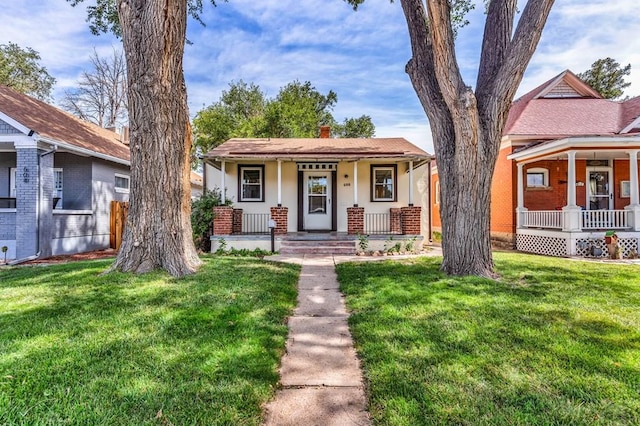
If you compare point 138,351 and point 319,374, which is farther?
point 138,351

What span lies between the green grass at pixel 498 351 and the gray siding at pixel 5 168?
1240 cm

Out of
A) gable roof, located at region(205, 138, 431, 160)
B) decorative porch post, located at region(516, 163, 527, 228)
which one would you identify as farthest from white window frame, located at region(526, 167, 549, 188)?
gable roof, located at region(205, 138, 431, 160)

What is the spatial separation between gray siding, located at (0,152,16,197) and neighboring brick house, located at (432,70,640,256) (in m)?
17.2

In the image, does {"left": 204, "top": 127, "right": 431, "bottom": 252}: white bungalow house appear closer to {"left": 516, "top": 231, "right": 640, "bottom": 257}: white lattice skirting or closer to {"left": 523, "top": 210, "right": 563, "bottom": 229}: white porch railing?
{"left": 523, "top": 210, "right": 563, "bottom": 229}: white porch railing

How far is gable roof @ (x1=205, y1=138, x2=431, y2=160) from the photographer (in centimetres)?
1098

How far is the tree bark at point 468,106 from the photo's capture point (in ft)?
18.3

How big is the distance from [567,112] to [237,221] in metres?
13.6

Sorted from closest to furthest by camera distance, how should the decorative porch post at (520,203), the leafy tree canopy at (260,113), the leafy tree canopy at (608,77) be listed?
the decorative porch post at (520,203)
the leafy tree canopy at (260,113)
the leafy tree canopy at (608,77)

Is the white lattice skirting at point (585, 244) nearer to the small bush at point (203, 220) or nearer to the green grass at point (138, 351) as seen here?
the green grass at point (138, 351)

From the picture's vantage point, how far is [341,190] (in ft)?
40.5

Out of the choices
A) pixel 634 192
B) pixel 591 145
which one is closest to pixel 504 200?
pixel 591 145

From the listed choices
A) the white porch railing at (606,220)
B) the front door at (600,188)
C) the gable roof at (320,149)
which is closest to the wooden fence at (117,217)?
the gable roof at (320,149)

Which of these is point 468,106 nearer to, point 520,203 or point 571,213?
point 571,213

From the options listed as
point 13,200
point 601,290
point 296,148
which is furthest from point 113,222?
point 601,290
